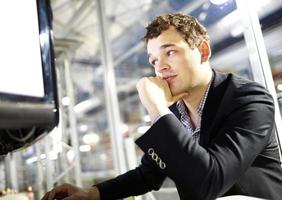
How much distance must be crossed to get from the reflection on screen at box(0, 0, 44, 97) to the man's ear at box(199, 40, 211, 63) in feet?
2.11

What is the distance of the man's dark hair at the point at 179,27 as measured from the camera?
3.24ft

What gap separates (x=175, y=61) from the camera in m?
0.97

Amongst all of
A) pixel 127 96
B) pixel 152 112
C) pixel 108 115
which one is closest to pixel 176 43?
pixel 152 112

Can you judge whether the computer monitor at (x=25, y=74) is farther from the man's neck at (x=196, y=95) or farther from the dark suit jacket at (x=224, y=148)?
the man's neck at (x=196, y=95)

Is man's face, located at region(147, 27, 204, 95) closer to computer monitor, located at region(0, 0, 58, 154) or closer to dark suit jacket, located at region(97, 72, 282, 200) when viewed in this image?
dark suit jacket, located at region(97, 72, 282, 200)

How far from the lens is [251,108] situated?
0.82m


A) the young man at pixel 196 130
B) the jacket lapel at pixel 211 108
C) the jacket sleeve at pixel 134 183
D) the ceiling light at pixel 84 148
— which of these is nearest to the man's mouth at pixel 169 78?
the young man at pixel 196 130

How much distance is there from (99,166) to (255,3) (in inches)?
267

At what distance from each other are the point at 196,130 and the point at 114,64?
291 cm

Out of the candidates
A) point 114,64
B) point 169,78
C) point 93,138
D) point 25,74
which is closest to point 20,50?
point 25,74

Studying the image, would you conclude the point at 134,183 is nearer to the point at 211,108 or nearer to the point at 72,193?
the point at 72,193

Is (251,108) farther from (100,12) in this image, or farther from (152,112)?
(100,12)

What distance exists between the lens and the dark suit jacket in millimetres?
695

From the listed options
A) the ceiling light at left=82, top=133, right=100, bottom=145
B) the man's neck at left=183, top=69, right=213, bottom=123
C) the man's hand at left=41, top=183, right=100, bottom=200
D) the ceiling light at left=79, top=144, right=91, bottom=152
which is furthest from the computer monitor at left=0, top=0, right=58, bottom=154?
the ceiling light at left=82, top=133, right=100, bottom=145
